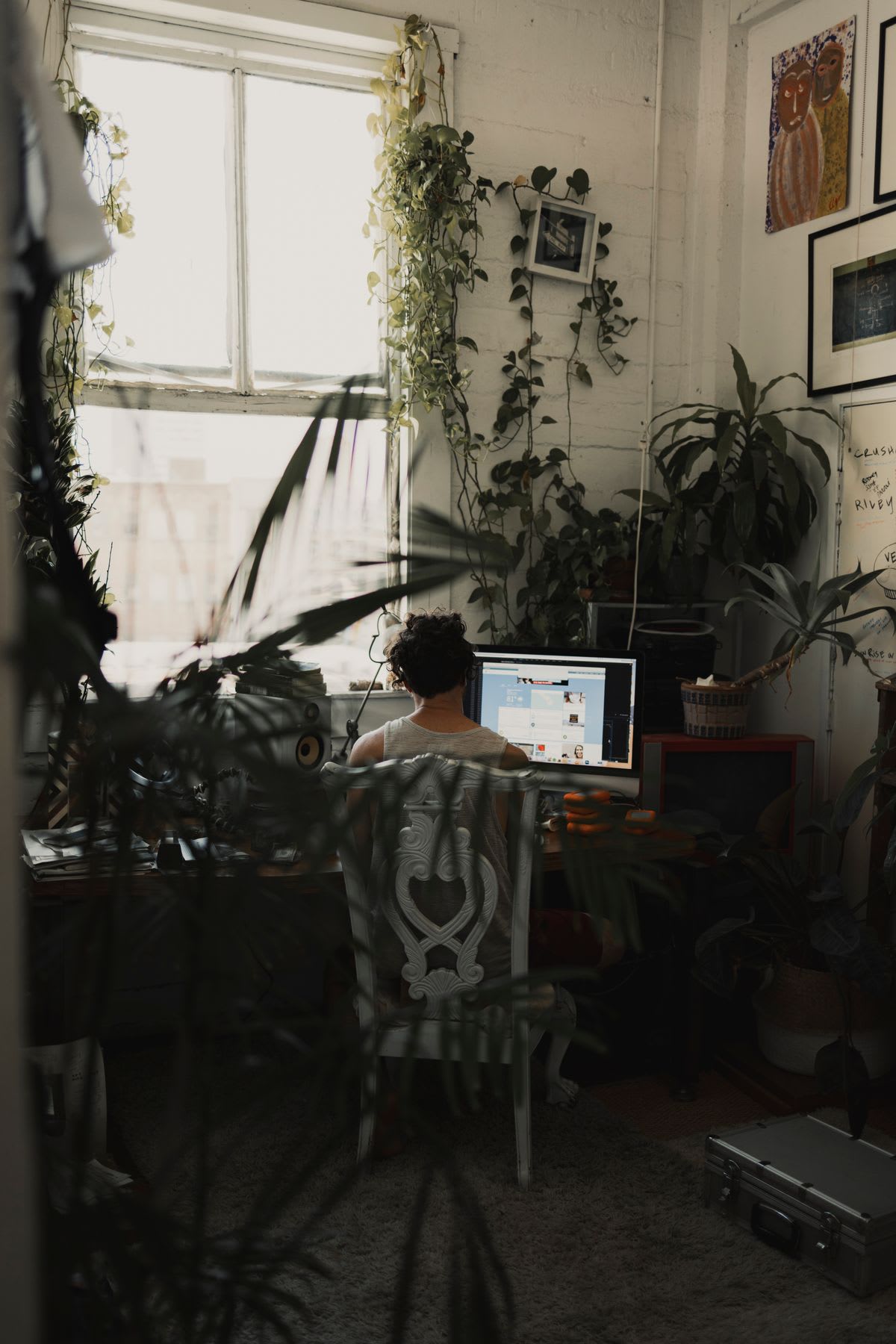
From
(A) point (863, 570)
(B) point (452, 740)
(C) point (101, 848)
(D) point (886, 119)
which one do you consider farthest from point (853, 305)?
(C) point (101, 848)

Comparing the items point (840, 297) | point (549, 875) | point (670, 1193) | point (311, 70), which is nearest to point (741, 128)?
point (840, 297)

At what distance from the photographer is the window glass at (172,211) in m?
3.32

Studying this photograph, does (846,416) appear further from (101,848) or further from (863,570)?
(101,848)

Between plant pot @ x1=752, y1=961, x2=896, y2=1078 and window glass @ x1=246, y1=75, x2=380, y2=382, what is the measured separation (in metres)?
2.16

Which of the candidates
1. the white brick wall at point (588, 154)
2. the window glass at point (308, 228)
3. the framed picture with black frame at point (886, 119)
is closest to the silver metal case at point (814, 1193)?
the white brick wall at point (588, 154)

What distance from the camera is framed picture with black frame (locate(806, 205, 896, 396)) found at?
328 cm

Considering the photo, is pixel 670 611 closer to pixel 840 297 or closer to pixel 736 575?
pixel 736 575

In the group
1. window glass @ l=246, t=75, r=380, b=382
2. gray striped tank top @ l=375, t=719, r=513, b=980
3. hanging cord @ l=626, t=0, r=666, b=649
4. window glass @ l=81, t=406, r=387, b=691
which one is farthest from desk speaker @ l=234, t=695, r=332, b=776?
hanging cord @ l=626, t=0, r=666, b=649

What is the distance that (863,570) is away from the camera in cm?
341

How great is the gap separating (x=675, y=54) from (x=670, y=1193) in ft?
11.7

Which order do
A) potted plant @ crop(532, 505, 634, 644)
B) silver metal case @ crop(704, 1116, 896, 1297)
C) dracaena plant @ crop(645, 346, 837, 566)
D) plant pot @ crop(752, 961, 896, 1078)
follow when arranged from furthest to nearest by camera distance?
potted plant @ crop(532, 505, 634, 644)
dracaena plant @ crop(645, 346, 837, 566)
plant pot @ crop(752, 961, 896, 1078)
silver metal case @ crop(704, 1116, 896, 1297)

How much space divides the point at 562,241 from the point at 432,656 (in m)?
1.78

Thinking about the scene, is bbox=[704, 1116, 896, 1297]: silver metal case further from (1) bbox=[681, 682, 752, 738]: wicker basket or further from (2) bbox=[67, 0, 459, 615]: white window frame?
(2) bbox=[67, 0, 459, 615]: white window frame

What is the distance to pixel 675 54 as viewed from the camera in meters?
3.91
